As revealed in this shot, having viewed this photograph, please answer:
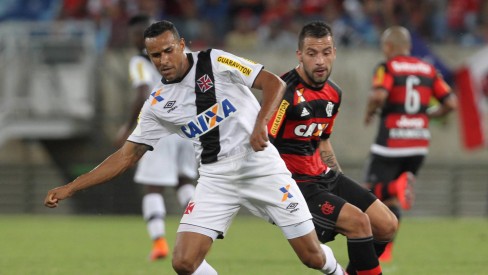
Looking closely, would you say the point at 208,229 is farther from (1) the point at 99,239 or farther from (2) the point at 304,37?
(1) the point at 99,239

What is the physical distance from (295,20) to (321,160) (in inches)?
477

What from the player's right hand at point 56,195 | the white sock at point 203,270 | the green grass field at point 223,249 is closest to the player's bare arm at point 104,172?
the player's right hand at point 56,195

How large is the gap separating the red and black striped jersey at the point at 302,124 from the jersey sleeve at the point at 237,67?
2.02ft

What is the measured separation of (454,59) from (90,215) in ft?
25.1

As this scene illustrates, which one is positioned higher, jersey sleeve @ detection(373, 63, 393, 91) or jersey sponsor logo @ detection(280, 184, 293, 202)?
jersey sponsor logo @ detection(280, 184, 293, 202)

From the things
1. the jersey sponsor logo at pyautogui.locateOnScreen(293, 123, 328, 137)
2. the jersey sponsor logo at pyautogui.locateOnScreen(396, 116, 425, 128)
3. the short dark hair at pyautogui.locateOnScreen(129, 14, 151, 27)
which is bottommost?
the jersey sponsor logo at pyautogui.locateOnScreen(396, 116, 425, 128)

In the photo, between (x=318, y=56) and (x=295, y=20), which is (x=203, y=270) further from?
(x=295, y=20)

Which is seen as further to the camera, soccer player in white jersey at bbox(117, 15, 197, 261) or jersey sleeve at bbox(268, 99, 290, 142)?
soccer player in white jersey at bbox(117, 15, 197, 261)

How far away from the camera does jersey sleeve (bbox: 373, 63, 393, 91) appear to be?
36.5 feet

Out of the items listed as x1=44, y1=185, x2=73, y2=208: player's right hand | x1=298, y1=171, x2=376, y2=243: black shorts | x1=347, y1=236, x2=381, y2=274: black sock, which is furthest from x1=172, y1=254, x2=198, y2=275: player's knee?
x1=347, y1=236, x2=381, y2=274: black sock

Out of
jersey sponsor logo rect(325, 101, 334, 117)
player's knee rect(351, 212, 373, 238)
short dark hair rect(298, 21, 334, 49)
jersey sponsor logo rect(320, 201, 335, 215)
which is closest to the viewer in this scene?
player's knee rect(351, 212, 373, 238)

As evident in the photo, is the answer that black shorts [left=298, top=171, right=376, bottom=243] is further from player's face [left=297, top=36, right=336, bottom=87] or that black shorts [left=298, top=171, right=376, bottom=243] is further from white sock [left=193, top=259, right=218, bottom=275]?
white sock [left=193, top=259, right=218, bottom=275]

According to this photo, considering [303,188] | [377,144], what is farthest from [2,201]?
[303,188]

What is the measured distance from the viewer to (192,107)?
7.34 m
